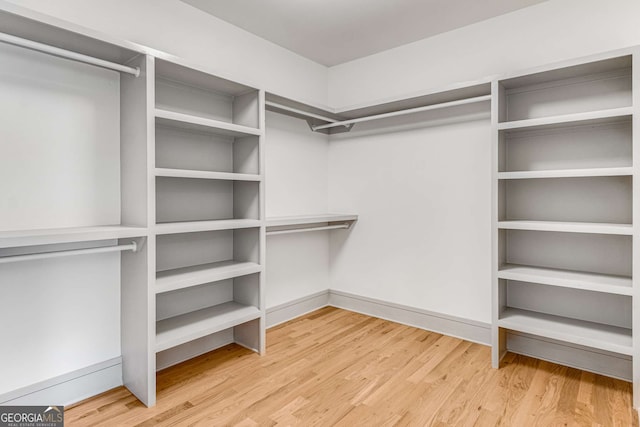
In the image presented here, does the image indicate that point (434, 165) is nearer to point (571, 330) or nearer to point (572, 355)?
point (571, 330)

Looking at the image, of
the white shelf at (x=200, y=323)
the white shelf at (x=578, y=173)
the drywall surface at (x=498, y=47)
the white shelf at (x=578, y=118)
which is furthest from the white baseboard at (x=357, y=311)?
the drywall surface at (x=498, y=47)

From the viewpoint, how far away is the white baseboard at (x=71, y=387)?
1.83m

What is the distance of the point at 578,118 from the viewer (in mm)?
A: 2074

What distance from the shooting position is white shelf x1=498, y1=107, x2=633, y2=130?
1973 mm

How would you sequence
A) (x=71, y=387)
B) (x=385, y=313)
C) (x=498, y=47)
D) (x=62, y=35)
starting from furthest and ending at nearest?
(x=385, y=313)
(x=498, y=47)
(x=71, y=387)
(x=62, y=35)

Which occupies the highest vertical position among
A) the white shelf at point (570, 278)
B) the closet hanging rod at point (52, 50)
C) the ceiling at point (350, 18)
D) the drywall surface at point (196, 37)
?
the ceiling at point (350, 18)

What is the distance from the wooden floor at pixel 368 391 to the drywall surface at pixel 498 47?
2027 millimetres

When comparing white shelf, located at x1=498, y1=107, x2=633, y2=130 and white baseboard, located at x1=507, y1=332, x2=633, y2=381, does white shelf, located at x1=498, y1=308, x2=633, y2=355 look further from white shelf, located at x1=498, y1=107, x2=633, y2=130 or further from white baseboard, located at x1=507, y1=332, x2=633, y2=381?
white shelf, located at x1=498, y1=107, x2=633, y2=130

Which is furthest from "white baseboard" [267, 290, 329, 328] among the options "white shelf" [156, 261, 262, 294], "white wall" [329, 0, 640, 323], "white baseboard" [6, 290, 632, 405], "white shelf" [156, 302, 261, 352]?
"white shelf" [156, 261, 262, 294]

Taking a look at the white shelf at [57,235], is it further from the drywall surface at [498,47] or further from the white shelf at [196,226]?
the drywall surface at [498,47]

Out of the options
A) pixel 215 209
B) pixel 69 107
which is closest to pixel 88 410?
pixel 215 209

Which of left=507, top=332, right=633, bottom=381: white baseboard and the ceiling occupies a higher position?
the ceiling

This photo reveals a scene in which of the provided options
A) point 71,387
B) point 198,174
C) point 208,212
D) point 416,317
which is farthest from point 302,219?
point 71,387

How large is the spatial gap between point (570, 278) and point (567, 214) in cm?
47
